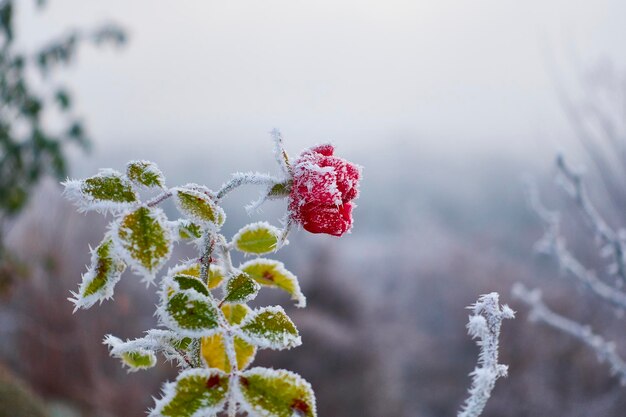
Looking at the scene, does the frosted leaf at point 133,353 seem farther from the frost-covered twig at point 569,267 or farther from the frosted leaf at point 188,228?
the frost-covered twig at point 569,267

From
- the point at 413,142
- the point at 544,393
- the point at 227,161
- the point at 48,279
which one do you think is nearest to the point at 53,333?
the point at 48,279

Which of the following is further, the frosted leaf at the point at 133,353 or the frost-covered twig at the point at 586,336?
the frost-covered twig at the point at 586,336

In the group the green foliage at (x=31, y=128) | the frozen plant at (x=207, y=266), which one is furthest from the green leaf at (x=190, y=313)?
the green foliage at (x=31, y=128)

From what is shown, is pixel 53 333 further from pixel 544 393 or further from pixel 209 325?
pixel 209 325

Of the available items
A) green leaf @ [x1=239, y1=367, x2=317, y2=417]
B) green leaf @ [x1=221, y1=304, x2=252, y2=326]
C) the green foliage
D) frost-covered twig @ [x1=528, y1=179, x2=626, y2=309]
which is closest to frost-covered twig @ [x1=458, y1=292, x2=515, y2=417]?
green leaf @ [x1=239, y1=367, x2=317, y2=417]

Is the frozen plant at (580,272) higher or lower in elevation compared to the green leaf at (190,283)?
higher

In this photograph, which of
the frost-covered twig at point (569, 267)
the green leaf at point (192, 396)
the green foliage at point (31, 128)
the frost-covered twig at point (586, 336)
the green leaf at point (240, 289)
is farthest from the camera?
the green foliage at point (31, 128)

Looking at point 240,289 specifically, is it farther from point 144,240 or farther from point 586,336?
Answer: point 586,336
